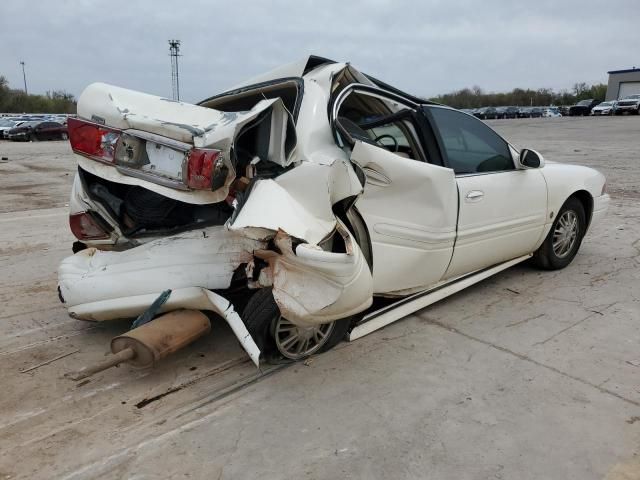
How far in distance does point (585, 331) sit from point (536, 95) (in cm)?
9849

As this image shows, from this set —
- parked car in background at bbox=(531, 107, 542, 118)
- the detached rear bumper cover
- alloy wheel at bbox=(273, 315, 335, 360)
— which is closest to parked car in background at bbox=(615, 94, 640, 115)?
parked car in background at bbox=(531, 107, 542, 118)

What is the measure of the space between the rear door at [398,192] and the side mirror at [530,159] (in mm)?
1065

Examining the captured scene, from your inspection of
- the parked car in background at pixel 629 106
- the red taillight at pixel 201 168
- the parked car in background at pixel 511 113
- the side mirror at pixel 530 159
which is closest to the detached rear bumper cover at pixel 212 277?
the red taillight at pixel 201 168

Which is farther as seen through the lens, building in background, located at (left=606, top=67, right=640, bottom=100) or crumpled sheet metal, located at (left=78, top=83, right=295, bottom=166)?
building in background, located at (left=606, top=67, right=640, bottom=100)

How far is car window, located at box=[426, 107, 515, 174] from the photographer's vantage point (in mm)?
3885

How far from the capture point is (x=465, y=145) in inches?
160

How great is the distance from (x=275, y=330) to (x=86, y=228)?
144 centimetres

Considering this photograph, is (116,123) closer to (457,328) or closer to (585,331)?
(457,328)

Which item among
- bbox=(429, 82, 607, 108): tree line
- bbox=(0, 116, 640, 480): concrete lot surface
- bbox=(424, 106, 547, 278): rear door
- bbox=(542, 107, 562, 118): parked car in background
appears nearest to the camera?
bbox=(0, 116, 640, 480): concrete lot surface

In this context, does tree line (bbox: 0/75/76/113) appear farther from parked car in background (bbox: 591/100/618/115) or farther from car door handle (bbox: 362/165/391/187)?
car door handle (bbox: 362/165/391/187)

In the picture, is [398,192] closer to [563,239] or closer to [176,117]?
[176,117]

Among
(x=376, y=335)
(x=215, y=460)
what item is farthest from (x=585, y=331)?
(x=215, y=460)

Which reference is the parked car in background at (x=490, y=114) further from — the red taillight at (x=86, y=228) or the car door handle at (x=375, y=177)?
the red taillight at (x=86, y=228)

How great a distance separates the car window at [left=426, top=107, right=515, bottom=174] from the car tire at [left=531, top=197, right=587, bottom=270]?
94cm
